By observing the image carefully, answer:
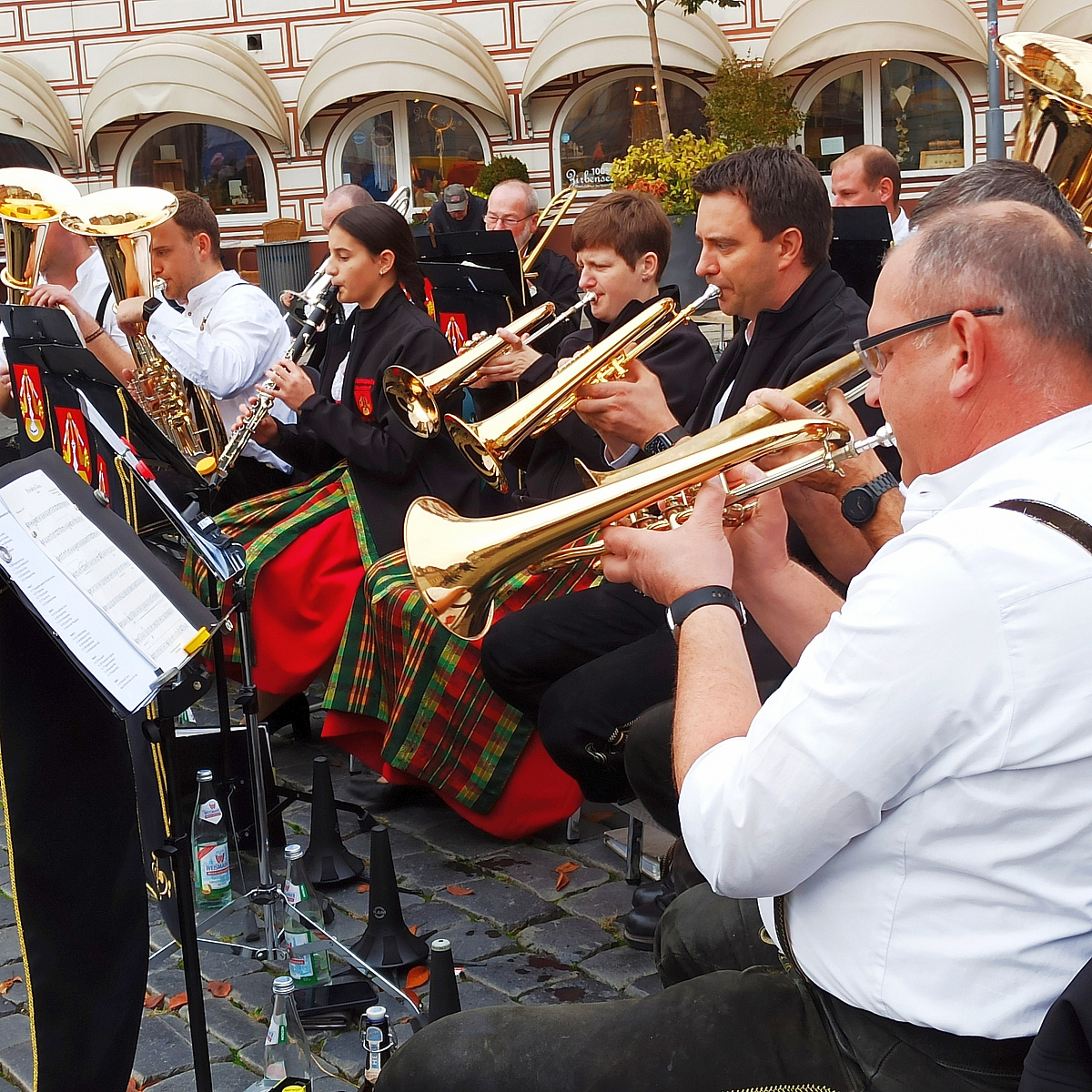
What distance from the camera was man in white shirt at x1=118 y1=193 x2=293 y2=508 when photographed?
181 inches

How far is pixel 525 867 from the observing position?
345 centimetres

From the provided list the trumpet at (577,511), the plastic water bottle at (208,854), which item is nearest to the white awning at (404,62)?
the plastic water bottle at (208,854)

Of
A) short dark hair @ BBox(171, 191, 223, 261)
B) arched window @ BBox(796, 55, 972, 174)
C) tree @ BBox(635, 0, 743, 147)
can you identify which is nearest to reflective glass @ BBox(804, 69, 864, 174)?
arched window @ BBox(796, 55, 972, 174)

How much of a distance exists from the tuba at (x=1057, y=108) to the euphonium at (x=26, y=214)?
2780 mm

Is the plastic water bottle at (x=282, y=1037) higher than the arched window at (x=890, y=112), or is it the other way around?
the arched window at (x=890, y=112)

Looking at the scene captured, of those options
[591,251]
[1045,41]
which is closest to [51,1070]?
[591,251]

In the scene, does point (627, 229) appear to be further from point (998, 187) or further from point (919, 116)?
point (919, 116)

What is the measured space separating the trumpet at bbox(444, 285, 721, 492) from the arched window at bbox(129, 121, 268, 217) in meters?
14.5

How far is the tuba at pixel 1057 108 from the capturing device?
318 centimetres

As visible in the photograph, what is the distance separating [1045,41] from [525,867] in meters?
2.55

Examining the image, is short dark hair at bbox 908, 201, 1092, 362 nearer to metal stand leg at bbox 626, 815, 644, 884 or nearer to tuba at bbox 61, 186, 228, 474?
metal stand leg at bbox 626, 815, 644, 884

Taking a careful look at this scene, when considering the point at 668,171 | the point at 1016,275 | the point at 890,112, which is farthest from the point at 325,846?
the point at 890,112

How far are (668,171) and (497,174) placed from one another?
204 inches

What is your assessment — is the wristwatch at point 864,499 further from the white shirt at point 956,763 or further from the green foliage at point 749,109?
the green foliage at point 749,109
